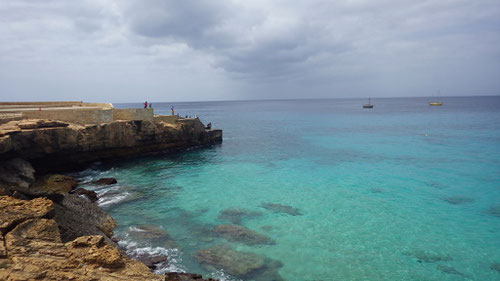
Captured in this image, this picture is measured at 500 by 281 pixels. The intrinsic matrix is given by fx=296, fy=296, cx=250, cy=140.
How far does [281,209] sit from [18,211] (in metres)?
12.7

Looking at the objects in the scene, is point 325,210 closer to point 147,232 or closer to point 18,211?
point 147,232

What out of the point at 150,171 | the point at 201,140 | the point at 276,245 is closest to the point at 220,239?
the point at 276,245

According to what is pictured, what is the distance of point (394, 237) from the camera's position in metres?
13.9

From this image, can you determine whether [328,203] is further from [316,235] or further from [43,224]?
[43,224]

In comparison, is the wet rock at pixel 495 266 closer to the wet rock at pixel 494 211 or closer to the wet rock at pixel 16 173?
the wet rock at pixel 494 211

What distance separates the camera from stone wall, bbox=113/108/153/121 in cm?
3131

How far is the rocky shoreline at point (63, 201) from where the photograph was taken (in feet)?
20.2

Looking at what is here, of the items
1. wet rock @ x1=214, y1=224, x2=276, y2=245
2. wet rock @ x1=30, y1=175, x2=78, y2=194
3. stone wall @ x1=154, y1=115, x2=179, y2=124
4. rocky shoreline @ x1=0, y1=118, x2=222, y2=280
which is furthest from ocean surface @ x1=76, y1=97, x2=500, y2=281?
stone wall @ x1=154, y1=115, x2=179, y2=124

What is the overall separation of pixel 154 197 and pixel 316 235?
10872mm

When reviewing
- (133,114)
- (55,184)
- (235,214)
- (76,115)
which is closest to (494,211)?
(235,214)

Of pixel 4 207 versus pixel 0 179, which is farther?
pixel 0 179

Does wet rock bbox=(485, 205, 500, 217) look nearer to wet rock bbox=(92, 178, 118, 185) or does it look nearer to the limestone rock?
the limestone rock

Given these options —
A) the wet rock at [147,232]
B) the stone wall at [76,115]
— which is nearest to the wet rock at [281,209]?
the wet rock at [147,232]

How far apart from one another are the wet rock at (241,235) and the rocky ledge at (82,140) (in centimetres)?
1641
